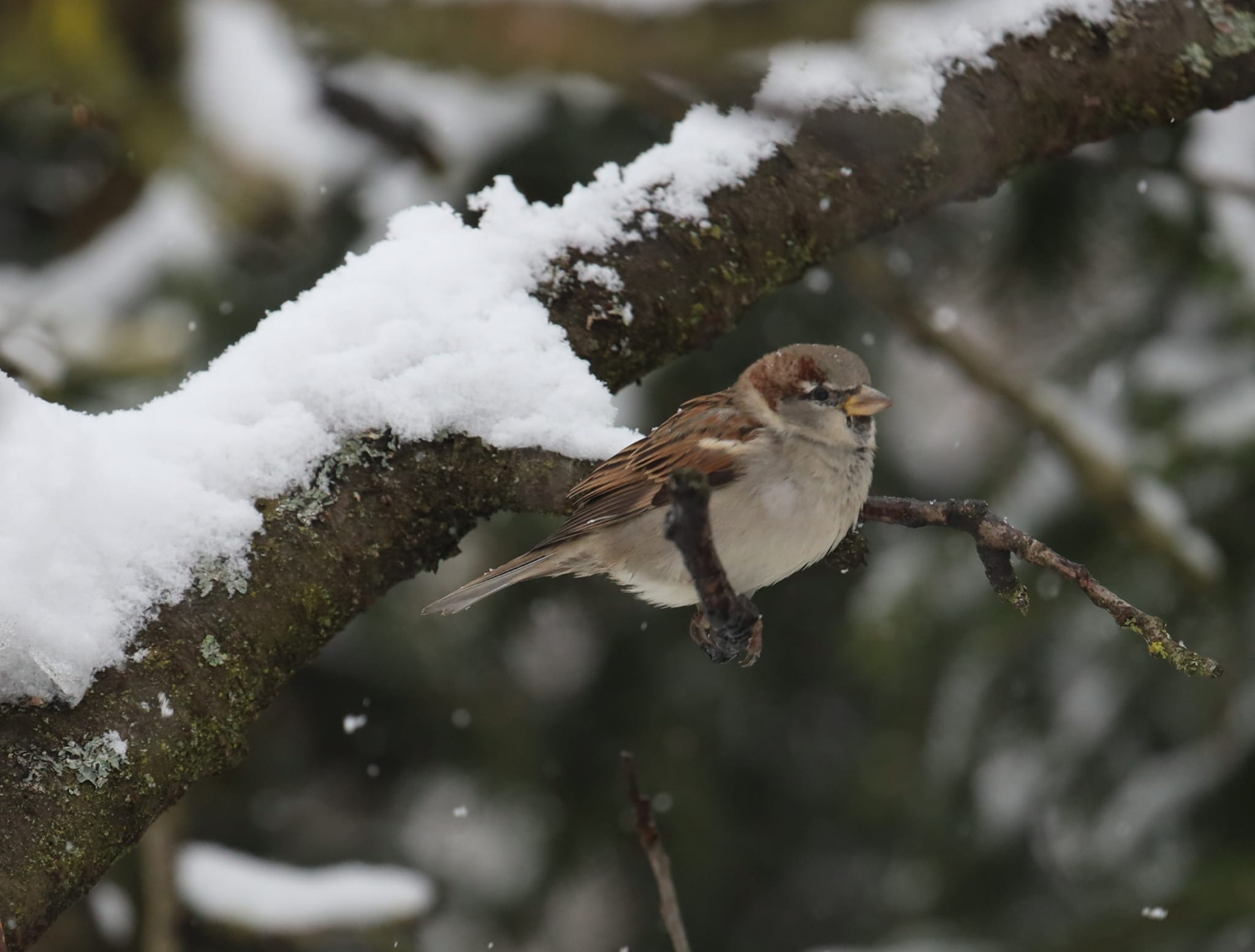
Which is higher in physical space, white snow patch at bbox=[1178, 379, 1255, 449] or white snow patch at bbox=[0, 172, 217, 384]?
white snow patch at bbox=[0, 172, 217, 384]

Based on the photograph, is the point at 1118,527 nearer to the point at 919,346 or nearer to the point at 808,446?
the point at 919,346

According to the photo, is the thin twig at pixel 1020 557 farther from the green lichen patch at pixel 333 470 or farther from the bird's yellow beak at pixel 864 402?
the green lichen patch at pixel 333 470

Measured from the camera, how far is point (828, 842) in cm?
440

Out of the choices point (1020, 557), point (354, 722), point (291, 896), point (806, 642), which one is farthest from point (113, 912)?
point (1020, 557)

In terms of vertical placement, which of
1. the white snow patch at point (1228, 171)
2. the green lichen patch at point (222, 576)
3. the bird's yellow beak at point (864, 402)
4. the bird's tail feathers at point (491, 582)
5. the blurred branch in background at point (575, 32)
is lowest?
the white snow patch at point (1228, 171)

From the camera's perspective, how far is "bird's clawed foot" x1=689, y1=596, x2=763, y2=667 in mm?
1954

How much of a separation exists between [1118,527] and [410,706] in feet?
7.18

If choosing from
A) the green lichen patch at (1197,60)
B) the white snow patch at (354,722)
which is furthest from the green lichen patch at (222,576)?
the green lichen patch at (1197,60)

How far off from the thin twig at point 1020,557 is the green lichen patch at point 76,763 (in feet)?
4.09

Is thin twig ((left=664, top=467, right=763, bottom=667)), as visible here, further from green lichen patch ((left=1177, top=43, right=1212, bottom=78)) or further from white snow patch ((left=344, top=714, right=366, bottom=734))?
white snow patch ((left=344, top=714, right=366, bottom=734))

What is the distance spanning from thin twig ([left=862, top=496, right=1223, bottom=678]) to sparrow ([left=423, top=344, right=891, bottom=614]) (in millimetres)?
520

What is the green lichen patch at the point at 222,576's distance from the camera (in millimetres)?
1946

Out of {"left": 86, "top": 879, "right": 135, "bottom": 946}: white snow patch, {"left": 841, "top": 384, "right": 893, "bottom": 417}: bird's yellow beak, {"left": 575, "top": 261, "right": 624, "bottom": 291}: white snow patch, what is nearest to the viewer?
{"left": 575, "top": 261, "right": 624, "bottom": 291}: white snow patch

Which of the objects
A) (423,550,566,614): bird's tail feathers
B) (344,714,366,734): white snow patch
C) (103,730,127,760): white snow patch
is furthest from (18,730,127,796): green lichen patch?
(344,714,366,734): white snow patch
